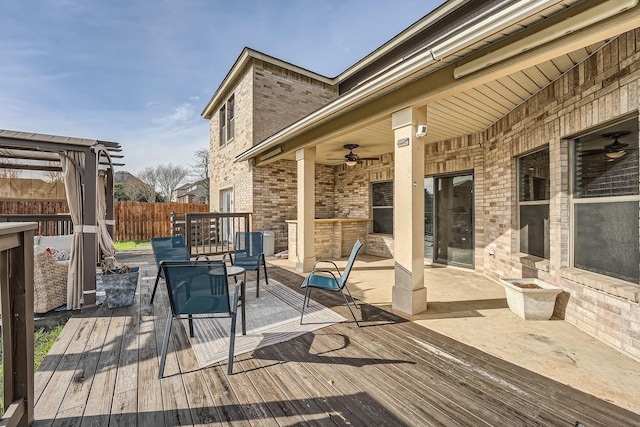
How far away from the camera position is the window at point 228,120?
382 inches

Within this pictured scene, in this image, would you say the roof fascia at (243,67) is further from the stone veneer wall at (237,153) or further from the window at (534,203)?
the window at (534,203)

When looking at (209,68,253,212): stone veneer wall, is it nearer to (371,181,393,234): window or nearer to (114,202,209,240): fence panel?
(371,181,393,234): window

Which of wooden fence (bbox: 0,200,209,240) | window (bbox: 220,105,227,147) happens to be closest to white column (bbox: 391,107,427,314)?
window (bbox: 220,105,227,147)

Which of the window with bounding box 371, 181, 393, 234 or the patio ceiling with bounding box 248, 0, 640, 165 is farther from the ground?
the patio ceiling with bounding box 248, 0, 640, 165

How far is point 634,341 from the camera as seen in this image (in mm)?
2426

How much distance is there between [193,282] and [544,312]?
13.0 feet

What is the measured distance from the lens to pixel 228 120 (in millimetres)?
9930

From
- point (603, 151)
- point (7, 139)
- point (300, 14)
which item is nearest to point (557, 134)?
point (603, 151)

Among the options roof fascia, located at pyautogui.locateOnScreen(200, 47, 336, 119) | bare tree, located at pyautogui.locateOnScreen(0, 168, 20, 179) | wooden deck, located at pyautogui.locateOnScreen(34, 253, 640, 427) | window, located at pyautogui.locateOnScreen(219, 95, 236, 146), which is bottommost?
wooden deck, located at pyautogui.locateOnScreen(34, 253, 640, 427)

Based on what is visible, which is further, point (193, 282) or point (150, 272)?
point (150, 272)

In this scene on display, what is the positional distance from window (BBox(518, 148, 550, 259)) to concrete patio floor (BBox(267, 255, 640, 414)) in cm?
92

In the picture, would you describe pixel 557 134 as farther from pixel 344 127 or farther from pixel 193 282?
pixel 193 282

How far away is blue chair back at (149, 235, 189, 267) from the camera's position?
15.2 feet

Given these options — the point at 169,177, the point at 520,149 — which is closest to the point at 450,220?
the point at 520,149
